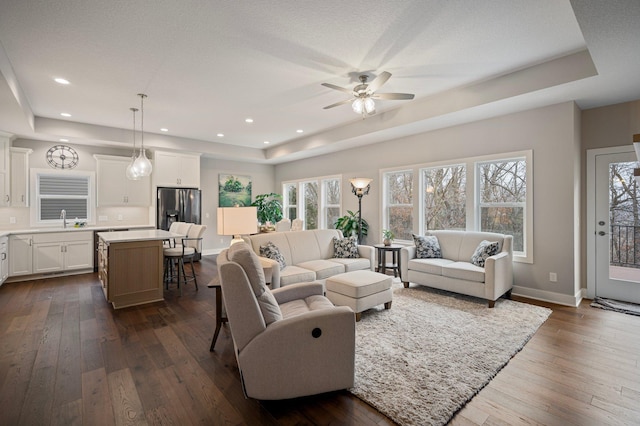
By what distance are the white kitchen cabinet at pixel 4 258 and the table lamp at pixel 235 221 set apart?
426cm

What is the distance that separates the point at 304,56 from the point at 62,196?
5871 mm

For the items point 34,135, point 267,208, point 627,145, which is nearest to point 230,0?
point 627,145

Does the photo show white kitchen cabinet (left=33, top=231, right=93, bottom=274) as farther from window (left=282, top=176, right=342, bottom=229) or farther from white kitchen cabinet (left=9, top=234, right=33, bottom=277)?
window (left=282, top=176, right=342, bottom=229)

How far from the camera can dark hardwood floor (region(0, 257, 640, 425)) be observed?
1843 mm

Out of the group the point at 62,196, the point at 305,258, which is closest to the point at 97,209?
the point at 62,196

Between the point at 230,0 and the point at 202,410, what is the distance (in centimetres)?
291

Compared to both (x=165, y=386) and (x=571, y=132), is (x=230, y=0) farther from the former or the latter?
(x=571, y=132)

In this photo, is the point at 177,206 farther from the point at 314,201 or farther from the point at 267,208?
the point at 314,201

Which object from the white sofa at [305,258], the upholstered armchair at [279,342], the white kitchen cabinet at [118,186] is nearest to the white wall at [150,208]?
the white kitchen cabinet at [118,186]

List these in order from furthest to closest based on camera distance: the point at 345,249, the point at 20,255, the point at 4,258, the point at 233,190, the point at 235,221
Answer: the point at 233,190 < the point at 20,255 < the point at 4,258 < the point at 345,249 < the point at 235,221

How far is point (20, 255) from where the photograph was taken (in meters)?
5.07

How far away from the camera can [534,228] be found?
4102mm

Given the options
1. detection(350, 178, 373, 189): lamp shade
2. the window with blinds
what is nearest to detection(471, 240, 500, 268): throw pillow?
detection(350, 178, 373, 189): lamp shade

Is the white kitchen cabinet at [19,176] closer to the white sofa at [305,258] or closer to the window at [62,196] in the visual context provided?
the window at [62,196]
